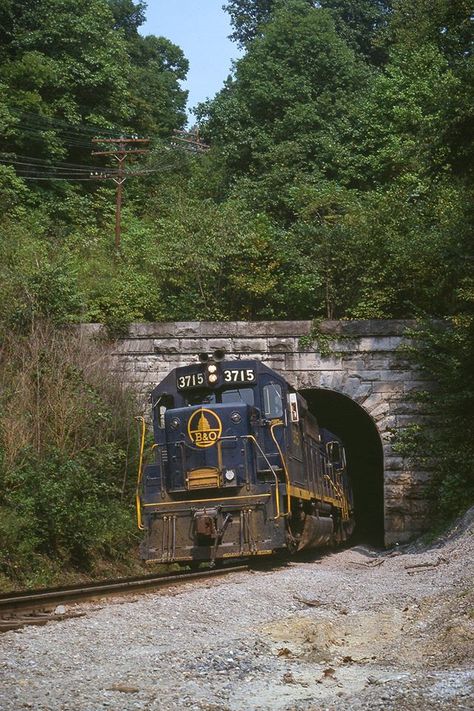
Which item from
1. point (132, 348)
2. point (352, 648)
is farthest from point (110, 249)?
point (352, 648)

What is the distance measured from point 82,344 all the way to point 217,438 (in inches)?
245

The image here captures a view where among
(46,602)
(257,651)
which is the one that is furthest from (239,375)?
(257,651)

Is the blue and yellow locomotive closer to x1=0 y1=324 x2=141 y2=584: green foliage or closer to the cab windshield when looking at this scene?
the cab windshield

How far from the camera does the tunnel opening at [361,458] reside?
2811 centimetres

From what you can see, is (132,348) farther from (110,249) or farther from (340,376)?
(110,249)

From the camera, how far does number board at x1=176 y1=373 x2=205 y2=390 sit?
536 inches

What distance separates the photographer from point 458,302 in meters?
20.7

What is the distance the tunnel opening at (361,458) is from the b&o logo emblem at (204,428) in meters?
14.4

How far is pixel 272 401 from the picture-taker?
13.6 m

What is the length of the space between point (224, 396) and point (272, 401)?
0.69 m

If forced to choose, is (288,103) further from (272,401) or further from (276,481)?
(276,481)

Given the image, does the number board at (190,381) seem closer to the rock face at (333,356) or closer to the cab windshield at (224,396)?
the cab windshield at (224,396)

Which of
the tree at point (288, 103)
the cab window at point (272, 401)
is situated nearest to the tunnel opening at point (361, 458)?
the tree at point (288, 103)

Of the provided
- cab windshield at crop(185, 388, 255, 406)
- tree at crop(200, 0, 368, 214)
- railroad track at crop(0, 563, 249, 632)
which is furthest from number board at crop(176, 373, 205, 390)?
tree at crop(200, 0, 368, 214)
